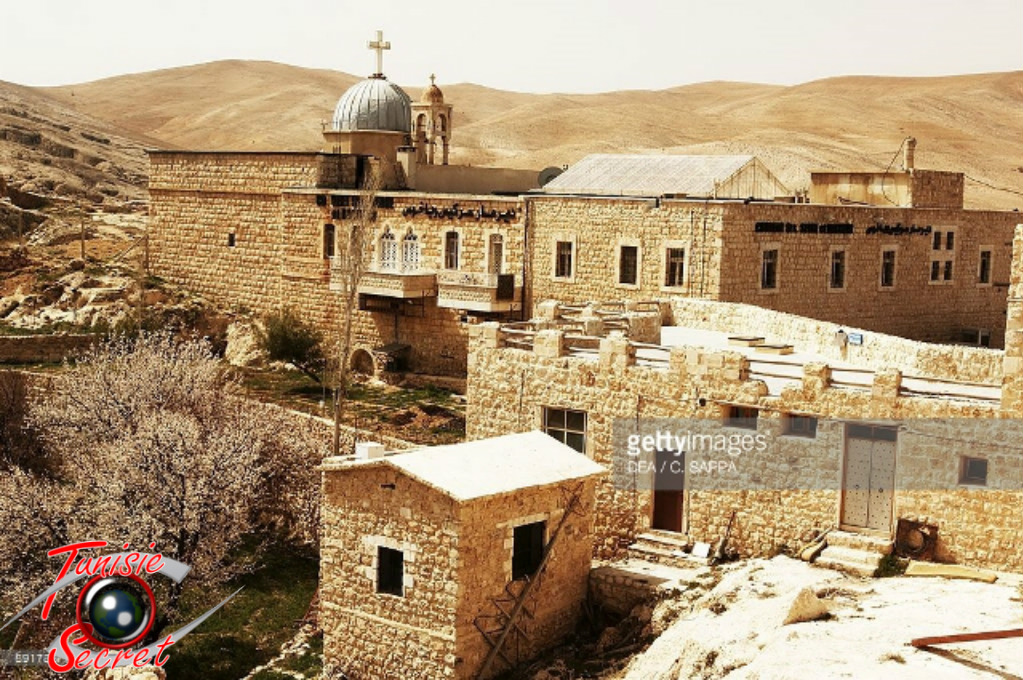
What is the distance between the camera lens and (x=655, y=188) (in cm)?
3028

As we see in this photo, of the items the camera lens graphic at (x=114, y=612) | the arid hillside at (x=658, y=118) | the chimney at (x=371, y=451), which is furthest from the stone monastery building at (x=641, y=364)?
the arid hillside at (x=658, y=118)

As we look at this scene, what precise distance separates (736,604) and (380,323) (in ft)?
68.2

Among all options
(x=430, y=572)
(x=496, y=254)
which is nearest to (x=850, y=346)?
(x=430, y=572)

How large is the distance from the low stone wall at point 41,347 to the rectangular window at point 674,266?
48.9ft

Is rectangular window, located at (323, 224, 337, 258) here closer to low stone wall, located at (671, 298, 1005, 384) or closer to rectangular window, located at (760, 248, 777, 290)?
rectangular window, located at (760, 248, 777, 290)

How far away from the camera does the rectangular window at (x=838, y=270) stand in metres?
28.9

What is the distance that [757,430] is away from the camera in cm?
1617

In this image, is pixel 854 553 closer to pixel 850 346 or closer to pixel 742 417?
pixel 742 417

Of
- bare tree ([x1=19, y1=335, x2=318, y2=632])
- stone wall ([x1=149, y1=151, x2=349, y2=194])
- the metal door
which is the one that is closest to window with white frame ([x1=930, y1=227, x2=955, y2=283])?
stone wall ([x1=149, y1=151, x2=349, y2=194])

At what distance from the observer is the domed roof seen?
3691cm

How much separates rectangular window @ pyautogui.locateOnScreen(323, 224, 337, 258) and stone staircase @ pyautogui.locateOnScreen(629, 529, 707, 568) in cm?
1950

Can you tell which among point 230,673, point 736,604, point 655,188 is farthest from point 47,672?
point 655,188

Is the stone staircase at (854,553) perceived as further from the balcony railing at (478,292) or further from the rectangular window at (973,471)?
the balcony railing at (478,292)

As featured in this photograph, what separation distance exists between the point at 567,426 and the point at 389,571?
373cm
